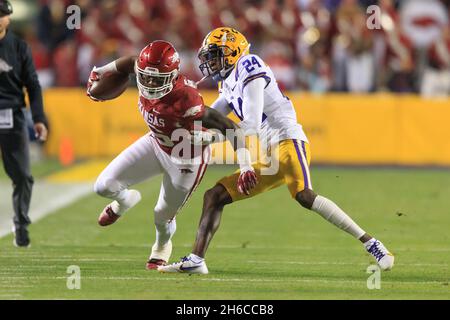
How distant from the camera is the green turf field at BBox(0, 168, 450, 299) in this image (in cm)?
747

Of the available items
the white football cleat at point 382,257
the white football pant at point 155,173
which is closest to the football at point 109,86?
the white football pant at point 155,173

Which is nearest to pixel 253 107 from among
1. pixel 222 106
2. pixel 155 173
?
pixel 222 106

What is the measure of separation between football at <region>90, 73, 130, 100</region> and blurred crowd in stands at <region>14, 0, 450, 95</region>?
9113mm

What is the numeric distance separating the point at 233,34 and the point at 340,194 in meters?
5.56

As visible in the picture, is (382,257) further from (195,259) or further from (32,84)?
(32,84)

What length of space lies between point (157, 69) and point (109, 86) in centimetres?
72

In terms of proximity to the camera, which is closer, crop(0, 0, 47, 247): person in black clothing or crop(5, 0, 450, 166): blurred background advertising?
crop(0, 0, 47, 247): person in black clothing

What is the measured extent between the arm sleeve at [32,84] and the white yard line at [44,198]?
1.32 m

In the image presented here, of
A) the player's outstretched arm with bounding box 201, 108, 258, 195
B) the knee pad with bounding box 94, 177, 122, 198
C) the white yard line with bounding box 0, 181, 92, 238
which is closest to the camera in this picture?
the player's outstretched arm with bounding box 201, 108, 258, 195

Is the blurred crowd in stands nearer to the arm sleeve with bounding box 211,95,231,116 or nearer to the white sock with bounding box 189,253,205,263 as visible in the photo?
the arm sleeve with bounding box 211,95,231,116

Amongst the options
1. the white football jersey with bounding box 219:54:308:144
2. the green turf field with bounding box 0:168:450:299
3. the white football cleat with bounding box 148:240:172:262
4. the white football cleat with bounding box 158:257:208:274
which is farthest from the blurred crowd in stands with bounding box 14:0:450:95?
the white football cleat with bounding box 158:257:208:274

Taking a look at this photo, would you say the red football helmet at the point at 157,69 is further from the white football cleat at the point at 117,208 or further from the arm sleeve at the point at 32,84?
the arm sleeve at the point at 32,84

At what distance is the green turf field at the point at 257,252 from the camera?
747 centimetres
